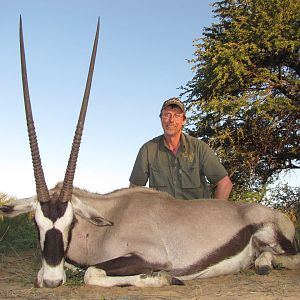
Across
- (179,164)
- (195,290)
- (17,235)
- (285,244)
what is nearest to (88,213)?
(195,290)

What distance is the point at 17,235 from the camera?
7426mm

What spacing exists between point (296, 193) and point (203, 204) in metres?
9.96

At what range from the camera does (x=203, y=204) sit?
5.08 meters

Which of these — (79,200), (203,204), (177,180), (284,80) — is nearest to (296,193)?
(284,80)

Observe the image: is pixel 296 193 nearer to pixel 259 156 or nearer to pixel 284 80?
pixel 259 156

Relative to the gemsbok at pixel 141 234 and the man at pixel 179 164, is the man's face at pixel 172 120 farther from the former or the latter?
the gemsbok at pixel 141 234

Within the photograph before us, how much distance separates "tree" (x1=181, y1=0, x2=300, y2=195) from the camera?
15633 millimetres

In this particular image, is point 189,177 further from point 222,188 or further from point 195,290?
point 195,290

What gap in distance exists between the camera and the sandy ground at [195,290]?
376cm

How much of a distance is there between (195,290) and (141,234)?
75cm

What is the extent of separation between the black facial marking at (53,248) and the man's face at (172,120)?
2586 mm

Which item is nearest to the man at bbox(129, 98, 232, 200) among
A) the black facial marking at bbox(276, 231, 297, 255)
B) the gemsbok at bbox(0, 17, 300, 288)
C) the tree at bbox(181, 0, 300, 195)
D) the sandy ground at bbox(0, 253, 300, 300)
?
the gemsbok at bbox(0, 17, 300, 288)

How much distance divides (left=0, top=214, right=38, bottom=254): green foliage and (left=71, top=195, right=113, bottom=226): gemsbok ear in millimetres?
2245

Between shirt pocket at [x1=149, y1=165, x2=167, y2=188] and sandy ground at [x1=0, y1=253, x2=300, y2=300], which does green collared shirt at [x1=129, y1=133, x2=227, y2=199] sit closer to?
shirt pocket at [x1=149, y1=165, x2=167, y2=188]
